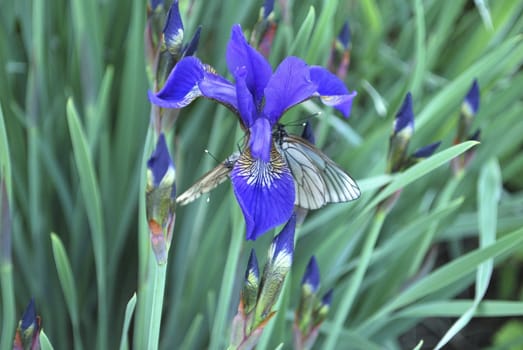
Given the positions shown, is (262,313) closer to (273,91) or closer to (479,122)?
(273,91)

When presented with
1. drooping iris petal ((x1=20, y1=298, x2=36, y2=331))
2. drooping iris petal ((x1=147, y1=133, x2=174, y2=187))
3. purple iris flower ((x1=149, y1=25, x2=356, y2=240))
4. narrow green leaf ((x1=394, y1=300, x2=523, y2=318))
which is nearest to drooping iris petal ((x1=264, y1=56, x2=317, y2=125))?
A: purple iris flower ((x1=149, y1=25, x2=356, y2=240))

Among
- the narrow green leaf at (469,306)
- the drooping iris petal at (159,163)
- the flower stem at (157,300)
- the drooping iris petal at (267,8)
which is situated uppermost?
the drooping iris petal at (267,8)

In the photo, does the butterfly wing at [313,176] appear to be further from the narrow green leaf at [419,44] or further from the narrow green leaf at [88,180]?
the narrow green leaf at [419,44]

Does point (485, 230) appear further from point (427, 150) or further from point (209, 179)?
point (209, 179)

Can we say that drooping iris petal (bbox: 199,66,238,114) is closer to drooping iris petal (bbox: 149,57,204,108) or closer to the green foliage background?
drooping iris petal (bbox: 149,57,204,108)

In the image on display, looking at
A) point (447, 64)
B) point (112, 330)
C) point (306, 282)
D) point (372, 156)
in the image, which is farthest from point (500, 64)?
point (112, 330)

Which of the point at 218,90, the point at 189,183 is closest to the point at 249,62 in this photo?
the point at 218,90

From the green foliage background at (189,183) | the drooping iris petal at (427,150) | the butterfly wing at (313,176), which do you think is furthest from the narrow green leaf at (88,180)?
the drooping iris petal at (427,150)
